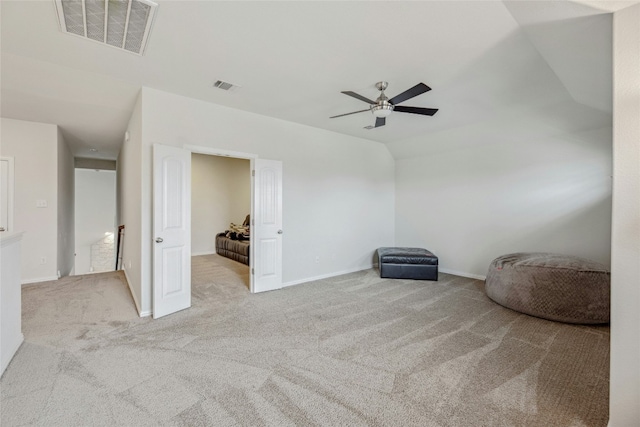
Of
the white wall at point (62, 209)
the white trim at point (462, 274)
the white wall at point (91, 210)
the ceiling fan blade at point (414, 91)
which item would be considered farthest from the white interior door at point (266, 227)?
the white wall at point (91, 210)

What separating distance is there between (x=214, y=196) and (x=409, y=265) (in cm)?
587

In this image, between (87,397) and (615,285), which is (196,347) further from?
(615,285)

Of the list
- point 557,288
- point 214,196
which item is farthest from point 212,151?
point 557,288

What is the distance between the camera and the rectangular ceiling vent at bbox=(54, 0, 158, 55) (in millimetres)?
1964

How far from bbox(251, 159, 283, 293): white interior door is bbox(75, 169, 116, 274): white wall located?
24.1 feet

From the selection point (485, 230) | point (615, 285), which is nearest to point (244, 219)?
point (485, 230)

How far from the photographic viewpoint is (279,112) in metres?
4.14

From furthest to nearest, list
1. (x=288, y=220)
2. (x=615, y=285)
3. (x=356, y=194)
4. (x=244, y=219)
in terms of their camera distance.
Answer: (x=244, y=219) → (x=356, y=194) → (x=288, y=220) → (x=615, y=285)

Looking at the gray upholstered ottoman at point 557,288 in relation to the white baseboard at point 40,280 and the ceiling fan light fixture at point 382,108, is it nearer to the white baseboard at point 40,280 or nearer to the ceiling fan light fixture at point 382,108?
the ceiling fan light fixture at point 382,108

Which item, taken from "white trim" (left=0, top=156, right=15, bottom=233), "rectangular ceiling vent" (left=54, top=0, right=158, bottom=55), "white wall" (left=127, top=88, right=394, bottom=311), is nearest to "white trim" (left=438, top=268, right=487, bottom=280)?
"white wall" (left=127, top=88, right=394, bottom=311)

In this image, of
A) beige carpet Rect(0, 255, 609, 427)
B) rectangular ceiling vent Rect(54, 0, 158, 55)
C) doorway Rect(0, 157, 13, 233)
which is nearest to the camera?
beige carpet Rect(0, 255, 609, 427)

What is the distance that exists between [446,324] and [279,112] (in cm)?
369

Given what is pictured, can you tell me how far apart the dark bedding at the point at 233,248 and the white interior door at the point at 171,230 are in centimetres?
258

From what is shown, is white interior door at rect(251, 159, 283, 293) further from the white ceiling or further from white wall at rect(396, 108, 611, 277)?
white wall at rect(396, 108, 611, 277)
